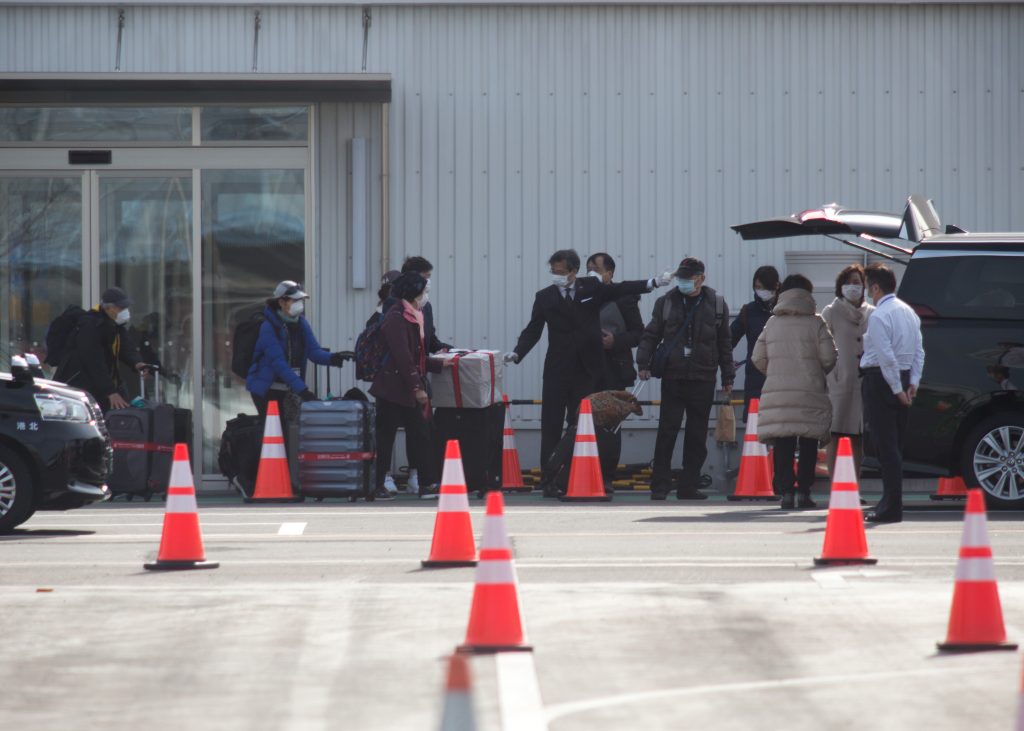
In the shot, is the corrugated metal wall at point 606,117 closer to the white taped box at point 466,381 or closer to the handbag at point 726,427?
the handbag at point 726,427

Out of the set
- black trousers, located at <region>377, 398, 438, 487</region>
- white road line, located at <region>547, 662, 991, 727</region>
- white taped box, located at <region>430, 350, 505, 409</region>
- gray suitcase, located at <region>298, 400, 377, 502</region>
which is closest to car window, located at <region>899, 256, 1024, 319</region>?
white taped box, located at <region>430, 350, 505, 409</region>

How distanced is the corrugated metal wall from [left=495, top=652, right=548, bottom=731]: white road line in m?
12.0

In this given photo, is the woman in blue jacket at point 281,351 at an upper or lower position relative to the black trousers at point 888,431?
upper

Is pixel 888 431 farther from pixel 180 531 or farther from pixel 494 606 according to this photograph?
pixel 494 606

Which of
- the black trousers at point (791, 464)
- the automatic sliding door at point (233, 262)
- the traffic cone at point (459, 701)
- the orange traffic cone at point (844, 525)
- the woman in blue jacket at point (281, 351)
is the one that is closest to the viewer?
the traffic cone at point (459, 701)

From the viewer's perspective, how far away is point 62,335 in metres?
16.8

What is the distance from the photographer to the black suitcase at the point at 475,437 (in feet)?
54.0

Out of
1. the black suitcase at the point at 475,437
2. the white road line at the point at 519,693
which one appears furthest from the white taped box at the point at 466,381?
the white road line at the point at 519,693

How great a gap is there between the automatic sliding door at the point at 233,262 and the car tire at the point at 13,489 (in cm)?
627

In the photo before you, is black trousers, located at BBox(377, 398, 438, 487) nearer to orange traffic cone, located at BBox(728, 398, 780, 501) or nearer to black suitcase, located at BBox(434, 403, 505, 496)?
black suitcase, located at BBox(434, 403, 505, 496)

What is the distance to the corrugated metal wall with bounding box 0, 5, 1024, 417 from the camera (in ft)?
63.8

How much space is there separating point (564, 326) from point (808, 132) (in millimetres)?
4688

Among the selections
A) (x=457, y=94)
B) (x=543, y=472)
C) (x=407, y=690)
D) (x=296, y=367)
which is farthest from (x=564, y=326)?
(x=407, y=690)

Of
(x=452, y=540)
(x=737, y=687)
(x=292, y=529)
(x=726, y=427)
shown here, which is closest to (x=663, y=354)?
(x=726, y=427)
